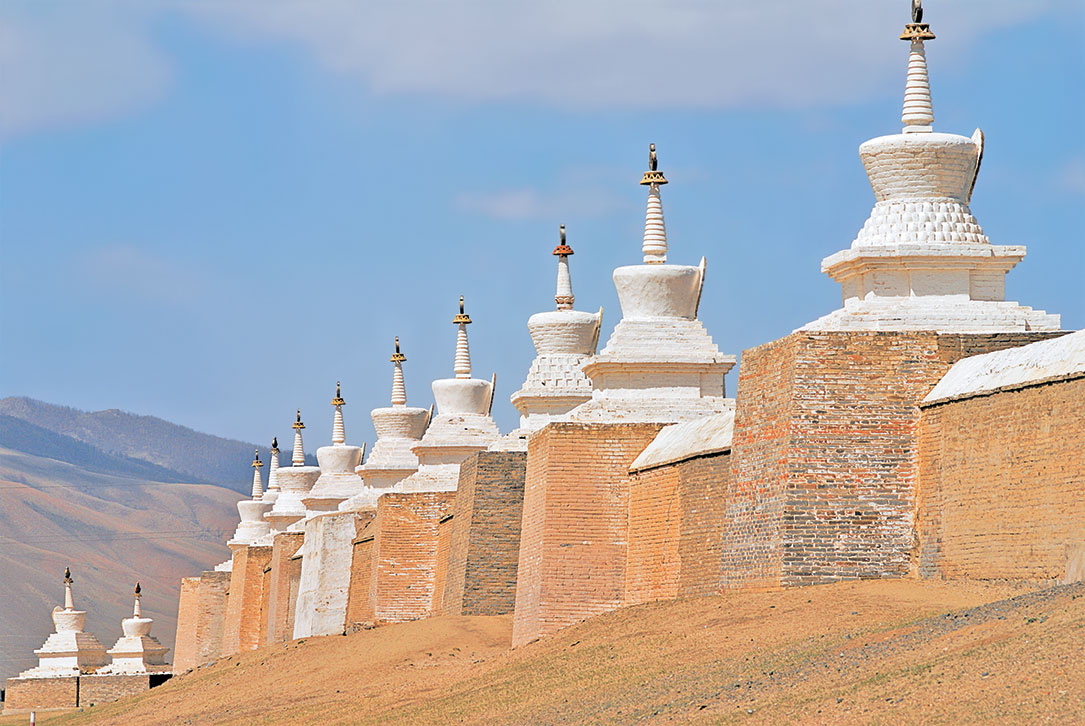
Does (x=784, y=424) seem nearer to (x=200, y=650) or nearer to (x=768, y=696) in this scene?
(x=768, y=696)

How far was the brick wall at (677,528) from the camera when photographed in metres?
23.8

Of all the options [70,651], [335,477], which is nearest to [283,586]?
[335,477]

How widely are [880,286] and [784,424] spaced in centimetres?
195

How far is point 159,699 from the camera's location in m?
38.0

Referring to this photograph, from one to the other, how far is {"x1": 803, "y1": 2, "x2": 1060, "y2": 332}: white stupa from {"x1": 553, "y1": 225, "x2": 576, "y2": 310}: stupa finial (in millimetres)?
12293

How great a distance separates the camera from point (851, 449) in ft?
68.4

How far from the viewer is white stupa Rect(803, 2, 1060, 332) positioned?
21.5 metres

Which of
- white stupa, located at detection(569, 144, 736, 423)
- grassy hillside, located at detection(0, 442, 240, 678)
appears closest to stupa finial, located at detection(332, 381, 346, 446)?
white stupa, located at detection(569, 144, 736, 423)

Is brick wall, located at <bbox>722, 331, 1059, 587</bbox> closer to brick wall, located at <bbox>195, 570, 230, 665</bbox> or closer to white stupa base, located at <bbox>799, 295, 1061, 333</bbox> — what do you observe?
white stupa base, located at <bbox>799, 295, 1061, 333</bbox>

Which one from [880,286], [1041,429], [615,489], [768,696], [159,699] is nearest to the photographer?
[768,696]

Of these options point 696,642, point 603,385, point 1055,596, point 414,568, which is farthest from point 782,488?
point 414,568

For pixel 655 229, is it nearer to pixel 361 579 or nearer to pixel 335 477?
pixel 361 579

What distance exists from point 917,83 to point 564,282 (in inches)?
513

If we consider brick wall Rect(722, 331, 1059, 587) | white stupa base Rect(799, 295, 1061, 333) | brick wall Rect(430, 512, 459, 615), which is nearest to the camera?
brick wall Rect(722, 331, 1059, 587)
